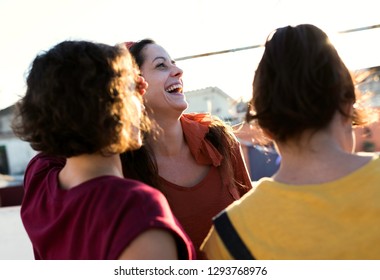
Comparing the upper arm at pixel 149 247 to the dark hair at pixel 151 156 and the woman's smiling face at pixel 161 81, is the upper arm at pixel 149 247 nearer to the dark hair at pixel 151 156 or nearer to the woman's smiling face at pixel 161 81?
the dark hair at pixel 151 156

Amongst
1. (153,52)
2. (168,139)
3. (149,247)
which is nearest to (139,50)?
(153,52)

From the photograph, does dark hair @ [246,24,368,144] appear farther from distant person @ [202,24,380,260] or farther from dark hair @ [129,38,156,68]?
dark hair @ [129,38,156,68]

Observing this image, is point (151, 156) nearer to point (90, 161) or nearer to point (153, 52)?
point (153, 52)

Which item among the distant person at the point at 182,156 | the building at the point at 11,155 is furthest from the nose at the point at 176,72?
the building at the point at 11,155

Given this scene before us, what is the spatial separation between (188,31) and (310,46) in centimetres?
444

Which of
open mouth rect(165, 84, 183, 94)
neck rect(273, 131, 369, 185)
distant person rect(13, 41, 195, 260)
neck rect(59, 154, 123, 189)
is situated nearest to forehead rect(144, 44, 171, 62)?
open mouth rect(165, 84, 183, 94)

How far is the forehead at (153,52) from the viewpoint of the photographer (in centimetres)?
201

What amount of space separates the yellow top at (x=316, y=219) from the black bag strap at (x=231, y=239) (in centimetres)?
1

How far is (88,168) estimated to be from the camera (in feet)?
3.52

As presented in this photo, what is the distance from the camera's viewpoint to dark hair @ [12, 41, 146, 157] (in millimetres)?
1005

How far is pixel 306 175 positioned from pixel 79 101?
0.54m

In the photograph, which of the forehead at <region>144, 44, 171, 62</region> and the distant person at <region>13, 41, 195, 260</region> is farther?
the forehead at <region>144, 44, 171, 62</region>

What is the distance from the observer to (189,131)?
198 centimetres
